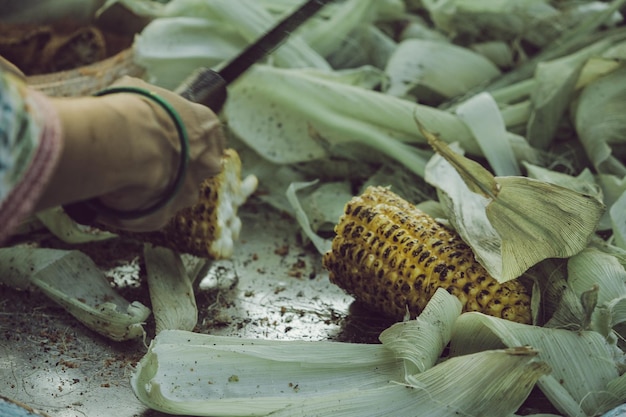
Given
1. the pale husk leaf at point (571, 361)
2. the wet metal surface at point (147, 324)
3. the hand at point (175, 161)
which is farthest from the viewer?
the wet metal surface at point (147, 324)

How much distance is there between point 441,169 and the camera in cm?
162

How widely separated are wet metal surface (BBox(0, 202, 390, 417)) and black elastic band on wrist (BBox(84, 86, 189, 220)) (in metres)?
0.35

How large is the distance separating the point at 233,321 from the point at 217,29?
40.5 inches

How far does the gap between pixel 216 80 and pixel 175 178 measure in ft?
1.23

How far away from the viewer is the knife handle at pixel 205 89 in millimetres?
1352

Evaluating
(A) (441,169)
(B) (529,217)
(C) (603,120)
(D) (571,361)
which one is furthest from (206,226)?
(C) (603,120)

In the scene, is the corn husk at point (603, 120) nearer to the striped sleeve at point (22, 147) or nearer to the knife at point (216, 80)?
the knife at point (216, 80)

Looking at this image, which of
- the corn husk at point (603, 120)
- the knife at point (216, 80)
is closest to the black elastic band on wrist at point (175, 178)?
the knife at point (216, 80)

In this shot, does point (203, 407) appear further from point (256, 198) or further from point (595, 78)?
point (595, 78)

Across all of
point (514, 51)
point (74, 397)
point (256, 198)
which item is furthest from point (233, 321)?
point (514, 51)

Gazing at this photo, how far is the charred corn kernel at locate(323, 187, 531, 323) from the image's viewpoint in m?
1.30

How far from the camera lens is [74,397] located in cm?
124

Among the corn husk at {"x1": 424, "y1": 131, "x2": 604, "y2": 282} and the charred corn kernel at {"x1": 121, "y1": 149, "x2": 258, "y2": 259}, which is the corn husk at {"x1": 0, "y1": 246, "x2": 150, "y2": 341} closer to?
the charred corn kernel at {"x1": 121, "y1": 149, "x2": 258, "y2": 259}

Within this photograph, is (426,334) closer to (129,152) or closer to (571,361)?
(571,361)
